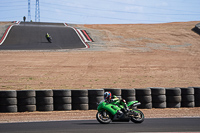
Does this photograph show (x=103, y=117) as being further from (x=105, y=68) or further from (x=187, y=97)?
(x=105, y=68)

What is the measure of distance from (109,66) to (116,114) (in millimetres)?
15741

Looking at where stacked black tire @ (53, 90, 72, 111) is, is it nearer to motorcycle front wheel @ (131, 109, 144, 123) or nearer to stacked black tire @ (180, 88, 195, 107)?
motorcycle front wheel @ (131, 109, 144, 123)

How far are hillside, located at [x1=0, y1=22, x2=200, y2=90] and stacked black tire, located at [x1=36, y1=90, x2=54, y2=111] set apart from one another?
568 cm

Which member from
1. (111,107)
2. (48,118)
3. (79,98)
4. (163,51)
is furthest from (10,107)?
(163,51)

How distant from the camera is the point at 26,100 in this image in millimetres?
13016

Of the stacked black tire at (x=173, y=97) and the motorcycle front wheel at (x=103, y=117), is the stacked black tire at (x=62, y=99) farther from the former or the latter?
the stacked black tire at (x=173, y=97)

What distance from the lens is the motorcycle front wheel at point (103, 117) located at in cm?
1032

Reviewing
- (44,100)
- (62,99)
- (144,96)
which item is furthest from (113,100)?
(44,100)

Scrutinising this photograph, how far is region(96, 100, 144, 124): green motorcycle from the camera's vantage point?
10.3 metres

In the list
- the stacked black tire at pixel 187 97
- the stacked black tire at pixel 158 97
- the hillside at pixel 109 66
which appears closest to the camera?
the stacked black tire at pixel 158 97

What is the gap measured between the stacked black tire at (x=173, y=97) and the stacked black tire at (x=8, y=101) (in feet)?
21.2

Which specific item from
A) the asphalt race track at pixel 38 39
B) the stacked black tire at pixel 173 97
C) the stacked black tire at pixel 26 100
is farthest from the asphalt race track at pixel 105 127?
the asphalt race track at pixel 38 39

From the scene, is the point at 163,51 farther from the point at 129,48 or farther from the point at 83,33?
the point at 83,33

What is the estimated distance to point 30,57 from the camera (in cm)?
2875
